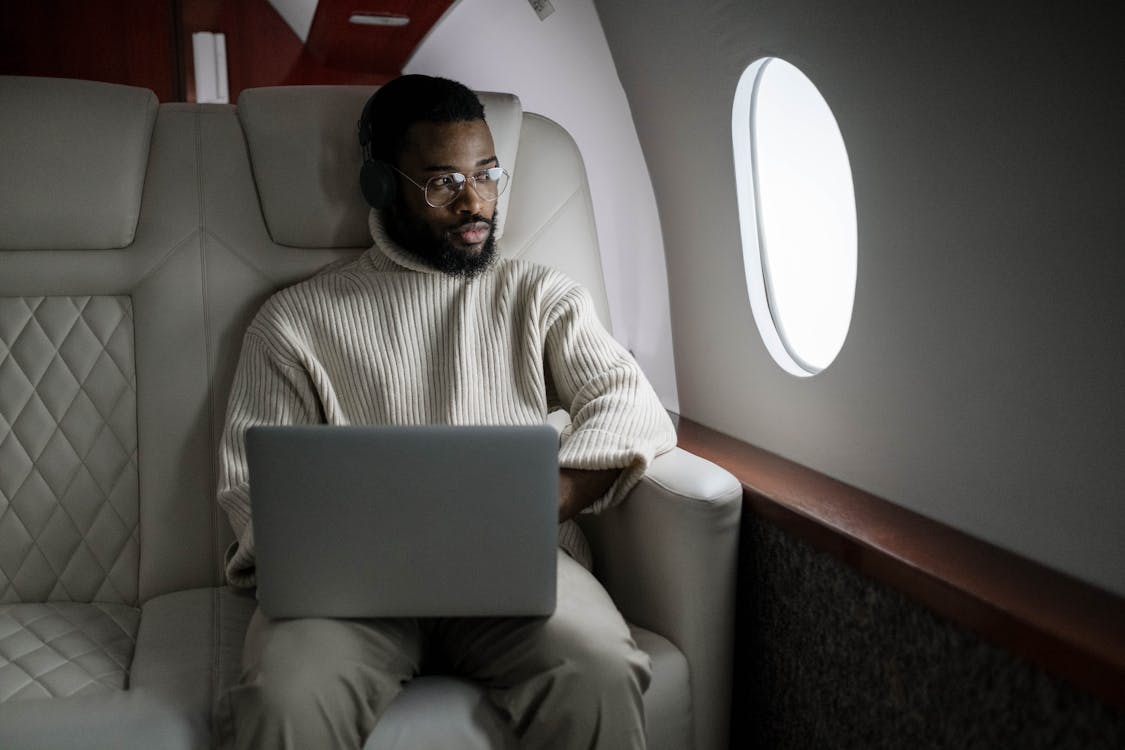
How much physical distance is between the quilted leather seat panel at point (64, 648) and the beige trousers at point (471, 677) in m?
0.23

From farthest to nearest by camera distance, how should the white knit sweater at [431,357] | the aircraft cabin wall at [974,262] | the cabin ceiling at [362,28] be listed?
the cabin ceiling at [362,28], the white knit sweater at [431,357], the aircraft cabin wall at [974,262]

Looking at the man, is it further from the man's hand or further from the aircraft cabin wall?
the aircraft cabin wall

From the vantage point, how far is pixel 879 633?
1141 mm

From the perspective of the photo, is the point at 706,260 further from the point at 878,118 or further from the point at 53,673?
the point at 53,673

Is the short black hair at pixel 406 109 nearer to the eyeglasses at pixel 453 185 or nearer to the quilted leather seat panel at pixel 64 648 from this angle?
the eyeglasses at pixel 453 185

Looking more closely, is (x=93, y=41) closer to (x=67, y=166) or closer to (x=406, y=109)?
(x=67, y=166)

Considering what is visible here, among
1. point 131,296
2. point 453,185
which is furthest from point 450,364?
point 131,296

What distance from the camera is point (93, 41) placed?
4.86m

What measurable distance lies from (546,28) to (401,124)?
130 centimetres

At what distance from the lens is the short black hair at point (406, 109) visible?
5.21ft

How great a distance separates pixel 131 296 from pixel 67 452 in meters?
0.27

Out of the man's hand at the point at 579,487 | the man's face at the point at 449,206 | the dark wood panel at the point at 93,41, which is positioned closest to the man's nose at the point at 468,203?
the man's face at the point at 449,206

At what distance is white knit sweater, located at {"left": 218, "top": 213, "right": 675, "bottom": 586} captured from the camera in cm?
148

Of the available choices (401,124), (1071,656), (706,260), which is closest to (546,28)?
(706,260)
